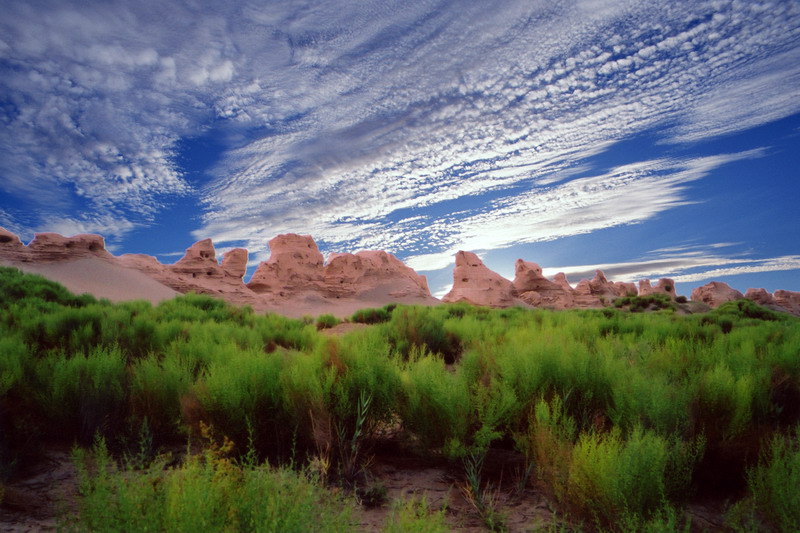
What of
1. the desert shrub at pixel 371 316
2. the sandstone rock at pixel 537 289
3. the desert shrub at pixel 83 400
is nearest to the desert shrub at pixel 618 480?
the desert shrub at pixel 83 400

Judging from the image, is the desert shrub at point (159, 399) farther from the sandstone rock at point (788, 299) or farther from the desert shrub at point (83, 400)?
the sandstone rock at point (788, 299)

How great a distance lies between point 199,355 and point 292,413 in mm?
2584

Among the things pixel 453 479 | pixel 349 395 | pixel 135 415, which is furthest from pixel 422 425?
pixel 135 415

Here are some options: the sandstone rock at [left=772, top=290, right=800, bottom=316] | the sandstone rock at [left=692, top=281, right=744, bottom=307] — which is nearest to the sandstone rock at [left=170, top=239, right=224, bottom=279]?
the sandstone rock at [left=692, top=281, right=744, bottom=307]

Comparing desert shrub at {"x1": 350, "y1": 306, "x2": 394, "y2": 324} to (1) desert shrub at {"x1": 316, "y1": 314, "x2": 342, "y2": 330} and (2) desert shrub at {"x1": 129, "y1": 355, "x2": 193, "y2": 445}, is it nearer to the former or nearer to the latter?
(1) desert shrub at {"x1": 316, "y1": 314, "x2": 342, "y2": 330}

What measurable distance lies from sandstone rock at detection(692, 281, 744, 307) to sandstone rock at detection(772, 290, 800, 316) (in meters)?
7.55

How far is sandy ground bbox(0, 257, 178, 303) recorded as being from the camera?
27172 mm

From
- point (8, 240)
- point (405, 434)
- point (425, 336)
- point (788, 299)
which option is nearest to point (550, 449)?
point (405, 434)

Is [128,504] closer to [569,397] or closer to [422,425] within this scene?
[422,425]

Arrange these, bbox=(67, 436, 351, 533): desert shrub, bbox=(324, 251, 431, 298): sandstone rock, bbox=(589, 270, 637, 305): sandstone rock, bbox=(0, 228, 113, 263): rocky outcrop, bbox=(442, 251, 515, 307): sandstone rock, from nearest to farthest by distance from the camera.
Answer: bbox=(67, 436, 351, 533): desert shrub
bbox=(0, 228, 113, 263): rocky outcrop
bbox=(324, 251, 431, 298): sandstone rock
bbox=(442, 251, 515, 307): sandstone rock
bbox=(589, 270, 637, 305): sandstone rock

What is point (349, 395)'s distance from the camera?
362cm

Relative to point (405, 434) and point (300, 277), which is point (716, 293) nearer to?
point (300, 277)

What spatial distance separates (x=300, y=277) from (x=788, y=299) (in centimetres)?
8201

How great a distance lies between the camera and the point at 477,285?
4744cm
